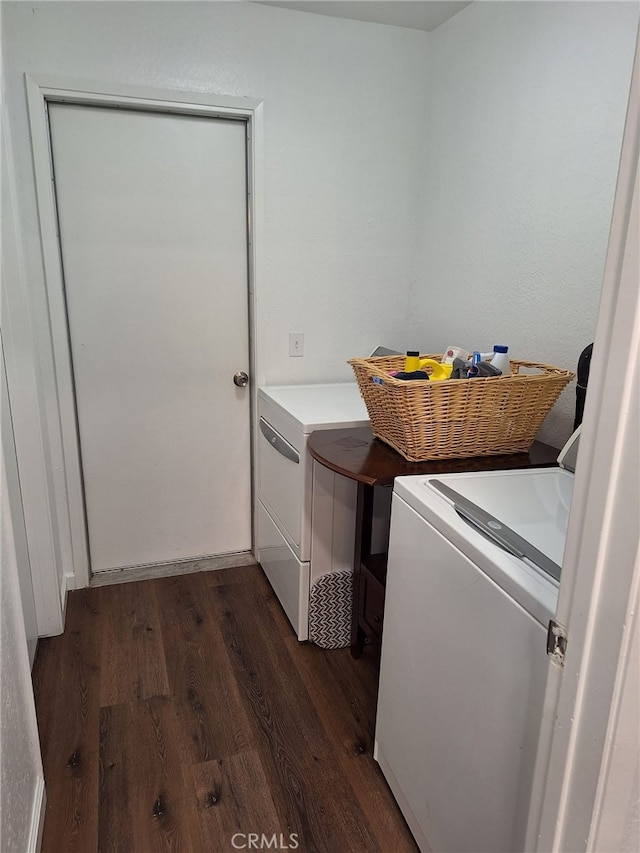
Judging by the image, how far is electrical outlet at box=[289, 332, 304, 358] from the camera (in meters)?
2.48

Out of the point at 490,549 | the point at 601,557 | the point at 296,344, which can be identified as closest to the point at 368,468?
the point at 490,549

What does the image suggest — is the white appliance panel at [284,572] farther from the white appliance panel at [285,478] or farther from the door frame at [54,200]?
the door frame at [54,200]

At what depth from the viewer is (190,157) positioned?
7.45 ft

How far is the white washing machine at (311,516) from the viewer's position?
6.44ft

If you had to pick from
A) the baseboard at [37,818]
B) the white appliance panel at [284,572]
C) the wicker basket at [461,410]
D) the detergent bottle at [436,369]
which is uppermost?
the detergent bottle at [436,369]

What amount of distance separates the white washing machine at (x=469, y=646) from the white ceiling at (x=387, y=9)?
176cm

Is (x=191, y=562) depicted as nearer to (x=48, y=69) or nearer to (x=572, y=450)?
(x=572, y=450)

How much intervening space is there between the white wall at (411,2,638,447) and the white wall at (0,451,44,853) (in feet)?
5.19

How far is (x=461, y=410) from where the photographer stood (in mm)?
1500

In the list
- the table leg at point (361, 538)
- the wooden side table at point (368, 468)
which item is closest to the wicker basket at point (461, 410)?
Answer: the wooden side table at point (368, 468)

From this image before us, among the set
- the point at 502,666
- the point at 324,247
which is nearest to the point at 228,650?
the point at 502,666

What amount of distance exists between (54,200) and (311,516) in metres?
1.51

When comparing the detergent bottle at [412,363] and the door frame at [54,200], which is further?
the door frame at [54,200]

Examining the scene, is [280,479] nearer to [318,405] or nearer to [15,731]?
[318,405]
